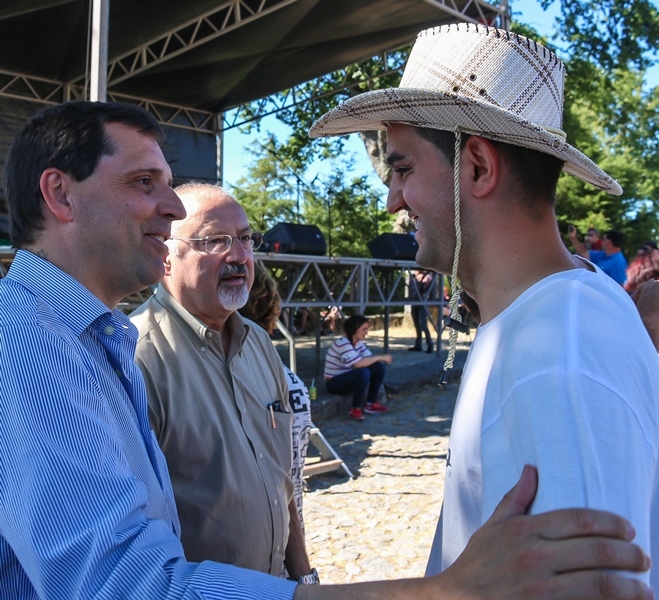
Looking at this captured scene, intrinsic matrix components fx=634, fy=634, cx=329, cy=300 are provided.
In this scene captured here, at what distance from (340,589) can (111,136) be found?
3.94ft

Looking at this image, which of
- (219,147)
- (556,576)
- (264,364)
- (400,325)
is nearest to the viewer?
(556,576)

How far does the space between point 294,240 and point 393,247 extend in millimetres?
2608

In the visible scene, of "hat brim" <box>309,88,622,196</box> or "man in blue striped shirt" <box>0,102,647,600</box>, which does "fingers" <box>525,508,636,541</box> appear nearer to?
"man in blue striped shirt" <box>0,102,647,600</box>

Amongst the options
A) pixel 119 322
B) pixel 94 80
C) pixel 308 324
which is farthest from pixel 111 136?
pixel 308 324

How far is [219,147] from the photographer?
561 inches

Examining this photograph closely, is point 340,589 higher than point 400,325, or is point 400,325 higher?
point 340,589

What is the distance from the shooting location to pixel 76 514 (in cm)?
93

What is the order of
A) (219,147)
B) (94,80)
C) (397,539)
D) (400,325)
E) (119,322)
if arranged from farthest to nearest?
(400,325) < (219,147) < (94,80) < (397,539) < (119,322)

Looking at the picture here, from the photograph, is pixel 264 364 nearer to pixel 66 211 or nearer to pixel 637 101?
pixel 66 211

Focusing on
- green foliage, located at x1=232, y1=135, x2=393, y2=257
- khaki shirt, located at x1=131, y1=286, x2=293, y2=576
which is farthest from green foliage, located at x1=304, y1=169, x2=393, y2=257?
khaki shirt, located at x1=131, y1=286, x2=293, y2=576

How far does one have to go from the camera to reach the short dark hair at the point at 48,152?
1511 millimetres

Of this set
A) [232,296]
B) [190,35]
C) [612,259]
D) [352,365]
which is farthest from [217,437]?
[190,35]

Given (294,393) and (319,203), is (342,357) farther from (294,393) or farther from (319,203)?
(319,203)

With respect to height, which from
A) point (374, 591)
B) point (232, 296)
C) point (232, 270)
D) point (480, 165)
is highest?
point (480, 165)
